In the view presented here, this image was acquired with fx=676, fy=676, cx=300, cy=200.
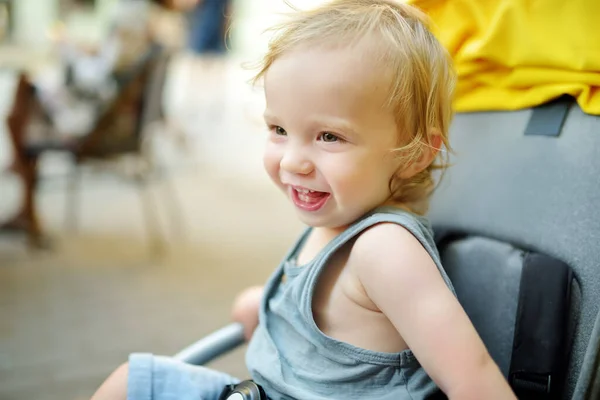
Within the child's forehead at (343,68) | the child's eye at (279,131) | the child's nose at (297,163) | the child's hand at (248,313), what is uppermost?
the child's forehead at (343,68)

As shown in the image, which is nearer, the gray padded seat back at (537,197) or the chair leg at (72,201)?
the gray padded seat back at (537,197)

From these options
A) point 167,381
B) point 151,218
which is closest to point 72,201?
point 151,218

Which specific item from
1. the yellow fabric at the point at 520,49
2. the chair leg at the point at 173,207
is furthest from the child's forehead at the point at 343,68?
the chair leg at the point at 173,207

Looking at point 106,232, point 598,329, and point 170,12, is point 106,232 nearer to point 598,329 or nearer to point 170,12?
point 598,329

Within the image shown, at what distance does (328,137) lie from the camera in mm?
661

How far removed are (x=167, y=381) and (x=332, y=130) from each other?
0.33 metres

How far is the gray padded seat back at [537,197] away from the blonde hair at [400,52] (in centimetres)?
13

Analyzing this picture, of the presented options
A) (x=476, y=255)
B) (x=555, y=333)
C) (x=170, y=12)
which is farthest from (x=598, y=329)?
(x=170, y=12)

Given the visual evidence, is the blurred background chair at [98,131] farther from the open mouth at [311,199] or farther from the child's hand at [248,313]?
the open mouth at [311,199]

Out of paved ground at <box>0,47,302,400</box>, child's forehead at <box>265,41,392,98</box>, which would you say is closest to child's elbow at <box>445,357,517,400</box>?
child's forehead at <box>265,41,392,98</box>

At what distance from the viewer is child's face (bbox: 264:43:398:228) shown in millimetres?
633

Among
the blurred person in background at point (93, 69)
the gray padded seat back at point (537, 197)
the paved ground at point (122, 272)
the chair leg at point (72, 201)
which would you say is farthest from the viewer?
the chair leg at point (72, 201)

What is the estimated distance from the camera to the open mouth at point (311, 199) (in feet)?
2.23

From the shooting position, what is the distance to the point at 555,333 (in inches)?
26.8
